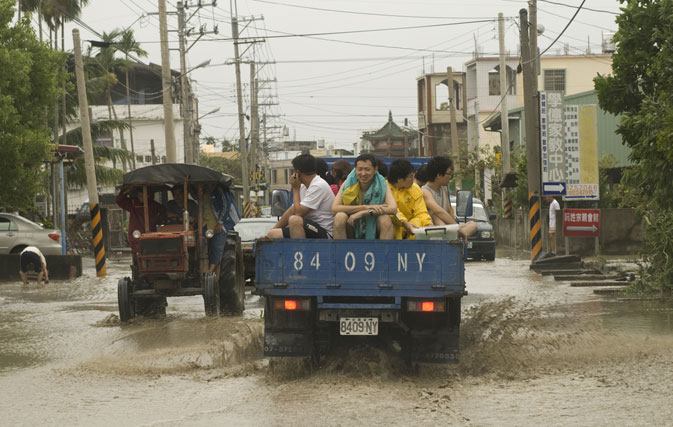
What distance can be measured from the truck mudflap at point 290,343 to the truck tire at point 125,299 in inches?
243

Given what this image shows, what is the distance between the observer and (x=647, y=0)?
1711cm

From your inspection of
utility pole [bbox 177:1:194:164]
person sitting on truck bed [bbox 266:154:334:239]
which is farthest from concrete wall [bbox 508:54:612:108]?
person sitting on truck bed [bbox 266:154:334:239]

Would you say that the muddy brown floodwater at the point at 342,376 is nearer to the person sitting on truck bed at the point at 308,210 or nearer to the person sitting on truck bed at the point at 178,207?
the person sitting on truck bed at the point at 308,210

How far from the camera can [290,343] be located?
9680 mm

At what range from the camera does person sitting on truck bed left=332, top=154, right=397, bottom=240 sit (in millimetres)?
9688

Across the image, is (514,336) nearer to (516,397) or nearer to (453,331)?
(453,331)

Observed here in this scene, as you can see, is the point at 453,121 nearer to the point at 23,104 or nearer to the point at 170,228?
the point at 23,104

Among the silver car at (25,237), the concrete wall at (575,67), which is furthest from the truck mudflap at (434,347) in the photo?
the concrete wall at (575,67)

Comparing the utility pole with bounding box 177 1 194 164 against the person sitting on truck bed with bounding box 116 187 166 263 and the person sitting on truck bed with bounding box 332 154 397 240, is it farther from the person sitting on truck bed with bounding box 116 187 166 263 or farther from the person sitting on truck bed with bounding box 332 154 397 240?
the person sitting on truck bed with bounding box 332 154 397 240

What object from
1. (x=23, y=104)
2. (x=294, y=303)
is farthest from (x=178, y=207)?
(x=23, y=104)

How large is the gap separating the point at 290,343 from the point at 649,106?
9333 mm

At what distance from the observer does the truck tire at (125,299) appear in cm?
1532

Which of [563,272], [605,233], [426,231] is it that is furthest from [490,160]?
[426,231]

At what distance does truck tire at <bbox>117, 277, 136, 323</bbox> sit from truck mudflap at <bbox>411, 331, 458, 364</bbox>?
6938 millimetres
